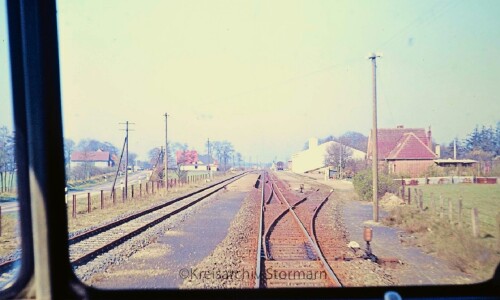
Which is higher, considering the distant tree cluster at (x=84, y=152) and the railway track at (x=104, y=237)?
the distant tree cluster at (x=84, y=152)

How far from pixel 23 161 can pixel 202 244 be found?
595 centimetres

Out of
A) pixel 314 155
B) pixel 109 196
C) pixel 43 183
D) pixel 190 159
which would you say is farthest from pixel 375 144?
pixel 109 196

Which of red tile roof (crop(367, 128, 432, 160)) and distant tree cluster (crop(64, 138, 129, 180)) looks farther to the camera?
red tile roof (crop(367, 128, 432, 160))

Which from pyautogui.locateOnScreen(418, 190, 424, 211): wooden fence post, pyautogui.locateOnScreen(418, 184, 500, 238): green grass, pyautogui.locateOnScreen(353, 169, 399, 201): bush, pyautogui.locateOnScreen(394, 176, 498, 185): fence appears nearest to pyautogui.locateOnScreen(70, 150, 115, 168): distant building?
pyautogui.locateOnScreen(418, 184, 500, 238): green grass

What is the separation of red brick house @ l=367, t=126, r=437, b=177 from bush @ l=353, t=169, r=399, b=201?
0.65 meters

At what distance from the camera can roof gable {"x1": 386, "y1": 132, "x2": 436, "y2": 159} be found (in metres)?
6.74

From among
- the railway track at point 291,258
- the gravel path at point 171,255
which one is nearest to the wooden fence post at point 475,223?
the railway track at point 291,258

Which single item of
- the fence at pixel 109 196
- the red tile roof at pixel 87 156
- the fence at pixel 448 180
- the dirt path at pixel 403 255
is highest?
the red tile roof at pixel 87 156

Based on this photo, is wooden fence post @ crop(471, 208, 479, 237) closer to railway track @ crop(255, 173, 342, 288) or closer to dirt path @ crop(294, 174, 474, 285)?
dirt path @ crop(294, 174, 474, 285)

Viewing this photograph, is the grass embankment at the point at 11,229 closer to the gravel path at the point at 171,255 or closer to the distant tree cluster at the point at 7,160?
the distant tree cluster at the point at 7,160

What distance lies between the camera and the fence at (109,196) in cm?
1251

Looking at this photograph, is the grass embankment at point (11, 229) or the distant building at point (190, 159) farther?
the distant building at point (190, 159)

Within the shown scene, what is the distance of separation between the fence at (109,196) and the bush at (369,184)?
23.2ft

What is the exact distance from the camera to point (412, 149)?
7.13 m
